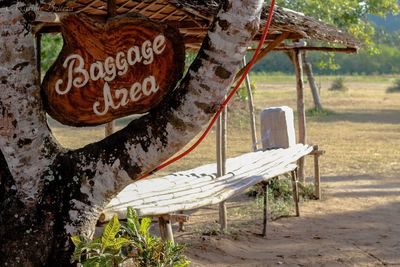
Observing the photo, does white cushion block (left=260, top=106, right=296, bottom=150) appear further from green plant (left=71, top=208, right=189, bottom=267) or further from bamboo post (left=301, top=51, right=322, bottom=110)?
bamboo post (left=301, top=51, right=322, bottom=110)

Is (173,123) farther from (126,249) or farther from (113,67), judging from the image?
(126,249)

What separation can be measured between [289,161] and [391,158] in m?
6.73

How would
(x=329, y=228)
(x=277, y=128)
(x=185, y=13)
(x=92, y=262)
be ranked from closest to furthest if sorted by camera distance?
(x=92, y=262)
(x=185, y=13)
(x=329, y=228)
(x=277, y=128)

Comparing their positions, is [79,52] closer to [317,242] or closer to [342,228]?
[317,242]

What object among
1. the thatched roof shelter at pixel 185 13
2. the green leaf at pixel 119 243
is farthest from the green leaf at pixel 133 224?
the thatched roof shelter at pixel 185 13

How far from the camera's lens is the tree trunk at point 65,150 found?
173 inches

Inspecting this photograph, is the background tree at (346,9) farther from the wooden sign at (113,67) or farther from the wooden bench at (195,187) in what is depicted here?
the wooden sign at (113,67)

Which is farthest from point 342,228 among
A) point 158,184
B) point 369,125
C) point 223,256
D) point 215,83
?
point 369,125

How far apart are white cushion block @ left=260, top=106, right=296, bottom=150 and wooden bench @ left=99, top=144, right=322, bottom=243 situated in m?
0.36

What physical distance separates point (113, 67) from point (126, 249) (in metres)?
1.06

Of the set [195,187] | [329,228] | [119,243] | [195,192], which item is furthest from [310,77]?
[119,243]

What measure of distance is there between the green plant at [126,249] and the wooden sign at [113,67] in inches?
24.5

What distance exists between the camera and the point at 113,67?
4.54m

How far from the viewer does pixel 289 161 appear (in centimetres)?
870
